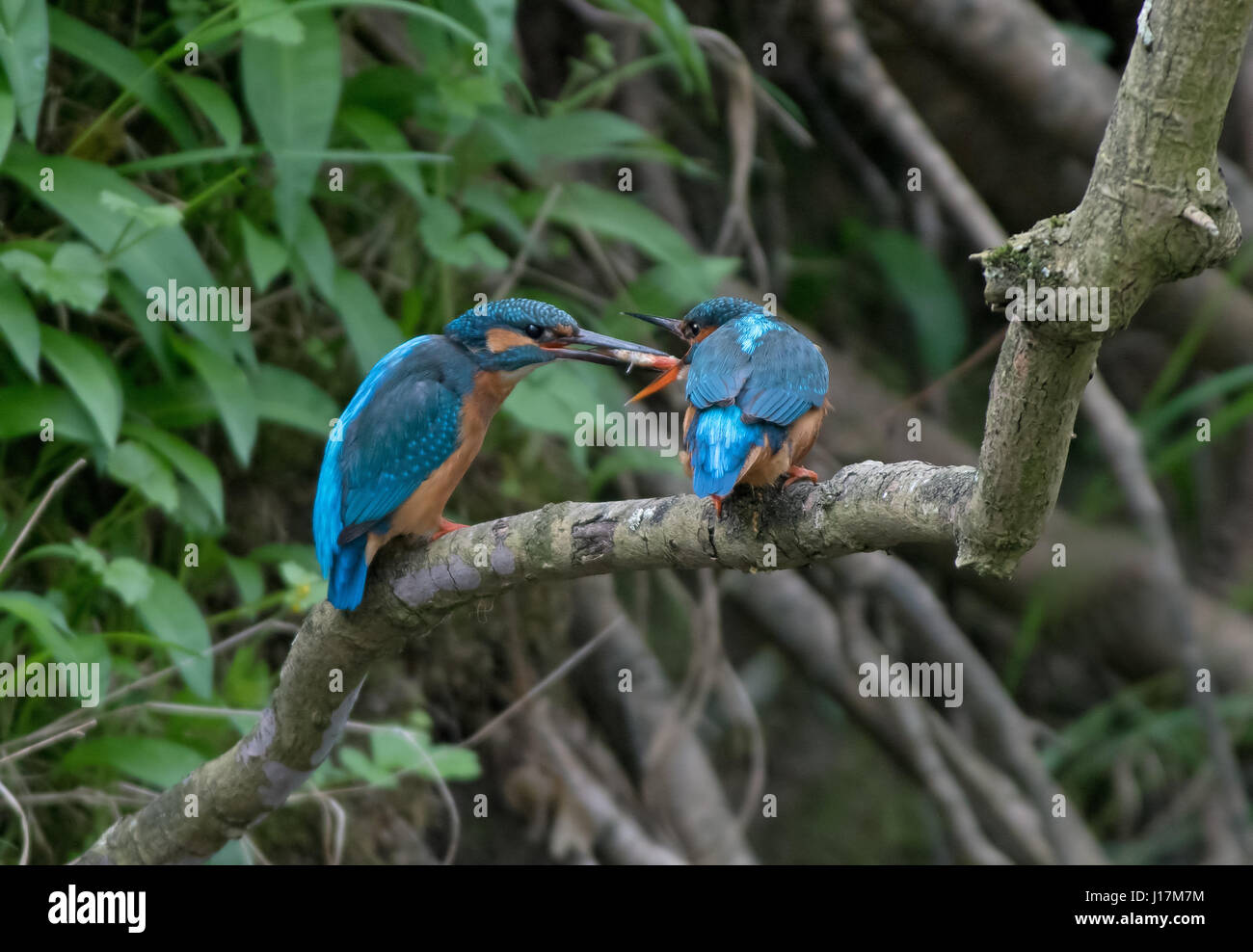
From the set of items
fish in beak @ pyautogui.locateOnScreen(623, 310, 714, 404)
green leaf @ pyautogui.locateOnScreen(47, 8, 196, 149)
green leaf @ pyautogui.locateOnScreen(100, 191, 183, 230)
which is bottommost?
fish in beak @ pyautogui.locateOnScreen(623, 310, 714, 404)

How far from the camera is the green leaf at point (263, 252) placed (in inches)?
110

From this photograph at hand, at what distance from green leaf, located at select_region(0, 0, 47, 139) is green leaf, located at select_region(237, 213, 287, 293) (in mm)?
484

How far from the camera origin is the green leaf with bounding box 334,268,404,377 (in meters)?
2.97

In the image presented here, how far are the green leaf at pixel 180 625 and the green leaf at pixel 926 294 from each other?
9.88 ft

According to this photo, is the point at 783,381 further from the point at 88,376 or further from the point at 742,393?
the point at 88,376

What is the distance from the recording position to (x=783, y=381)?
180 cm

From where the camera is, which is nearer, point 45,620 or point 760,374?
point 760,374

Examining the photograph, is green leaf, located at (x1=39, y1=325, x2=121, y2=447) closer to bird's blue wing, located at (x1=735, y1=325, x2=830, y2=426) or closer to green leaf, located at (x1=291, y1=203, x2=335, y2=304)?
green leaf, located at (x1=291, y1=203, x2=335, y2=304)

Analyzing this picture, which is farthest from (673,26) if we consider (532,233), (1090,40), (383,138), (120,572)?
(1090,40)

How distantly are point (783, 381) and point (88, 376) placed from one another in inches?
64.2

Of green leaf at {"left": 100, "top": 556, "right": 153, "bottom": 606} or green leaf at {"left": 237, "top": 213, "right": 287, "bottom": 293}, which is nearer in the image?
green leaf at {"left": 100, "top": 556, "right": 153, "bottom": 606}

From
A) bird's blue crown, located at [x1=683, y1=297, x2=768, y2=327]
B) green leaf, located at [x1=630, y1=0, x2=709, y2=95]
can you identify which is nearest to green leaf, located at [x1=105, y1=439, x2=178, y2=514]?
bird's blue crown, located at [x1=683, y1=297, x2=768, y2=327]

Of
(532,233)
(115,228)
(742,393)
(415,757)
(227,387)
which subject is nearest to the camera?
(742,393)
